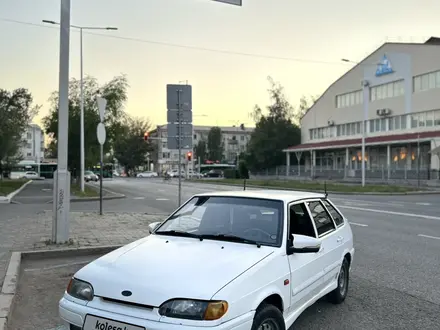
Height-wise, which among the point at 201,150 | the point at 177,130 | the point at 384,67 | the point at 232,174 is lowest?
the point at 232,174

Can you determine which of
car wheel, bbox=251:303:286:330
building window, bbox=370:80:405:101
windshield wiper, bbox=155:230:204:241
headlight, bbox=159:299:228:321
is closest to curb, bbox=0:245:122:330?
windshield wiper, bbox=155:230:204:241

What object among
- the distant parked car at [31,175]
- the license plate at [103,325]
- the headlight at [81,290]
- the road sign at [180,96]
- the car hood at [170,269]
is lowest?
the distant parked car at [31,175]

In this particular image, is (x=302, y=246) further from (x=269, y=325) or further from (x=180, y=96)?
(x=180, y=96)

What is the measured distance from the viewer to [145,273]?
11.7ft

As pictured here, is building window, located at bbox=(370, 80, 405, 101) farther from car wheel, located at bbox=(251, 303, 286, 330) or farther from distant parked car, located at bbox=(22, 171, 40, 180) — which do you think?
distant parked car, located at bbox=(22, 171, 40, 180)

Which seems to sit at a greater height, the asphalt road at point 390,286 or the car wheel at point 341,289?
the car wheel at point 341,289

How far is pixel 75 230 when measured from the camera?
1142 centimetres

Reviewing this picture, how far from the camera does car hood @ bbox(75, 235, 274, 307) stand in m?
3.34

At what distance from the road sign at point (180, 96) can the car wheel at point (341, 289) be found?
20.4 ft

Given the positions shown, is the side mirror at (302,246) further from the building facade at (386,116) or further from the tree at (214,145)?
the tree at (214,145)

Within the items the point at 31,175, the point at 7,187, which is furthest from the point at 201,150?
the point at 7,187

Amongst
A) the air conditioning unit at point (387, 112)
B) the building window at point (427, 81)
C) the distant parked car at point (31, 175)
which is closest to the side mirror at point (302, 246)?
the building window at point (427, 81)

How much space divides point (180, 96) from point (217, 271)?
7.87 metres

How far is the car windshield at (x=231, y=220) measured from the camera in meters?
4.48
